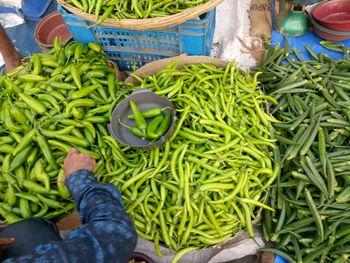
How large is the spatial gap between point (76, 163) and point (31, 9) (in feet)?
12.4

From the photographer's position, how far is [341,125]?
7.86ft

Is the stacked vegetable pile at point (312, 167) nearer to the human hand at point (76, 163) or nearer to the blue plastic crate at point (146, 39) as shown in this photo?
the blue plastic crate at point (146, 39)

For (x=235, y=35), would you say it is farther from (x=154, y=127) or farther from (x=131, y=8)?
(x=154, y=127)

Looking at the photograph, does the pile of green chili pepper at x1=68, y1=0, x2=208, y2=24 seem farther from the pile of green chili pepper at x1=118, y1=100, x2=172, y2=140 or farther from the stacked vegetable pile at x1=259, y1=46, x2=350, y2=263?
the stacked vegetable pile at x1=259, y1=46, x2=350, y2=263

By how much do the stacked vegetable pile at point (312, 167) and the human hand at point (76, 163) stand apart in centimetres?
153

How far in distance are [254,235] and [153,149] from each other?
1.15m

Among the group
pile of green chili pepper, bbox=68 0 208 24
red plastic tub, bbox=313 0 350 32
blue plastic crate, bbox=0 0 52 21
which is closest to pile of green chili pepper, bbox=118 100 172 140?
pile of green chili pepper, bbox=68 0 208 24

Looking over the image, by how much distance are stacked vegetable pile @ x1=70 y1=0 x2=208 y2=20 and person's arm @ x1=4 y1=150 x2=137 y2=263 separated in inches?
60.0

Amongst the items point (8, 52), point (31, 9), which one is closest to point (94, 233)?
point (8, 52)

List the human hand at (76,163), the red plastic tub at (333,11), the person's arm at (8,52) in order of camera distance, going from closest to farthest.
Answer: the human hand at (76,163), the red plastic tub at (333,11), the person's arm at (8,52)

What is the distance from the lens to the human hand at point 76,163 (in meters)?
1.96

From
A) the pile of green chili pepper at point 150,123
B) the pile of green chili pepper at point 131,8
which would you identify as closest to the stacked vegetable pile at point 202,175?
the pile of green chili pepper at point 150,123

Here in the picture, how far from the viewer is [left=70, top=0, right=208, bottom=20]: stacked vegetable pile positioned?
250cm

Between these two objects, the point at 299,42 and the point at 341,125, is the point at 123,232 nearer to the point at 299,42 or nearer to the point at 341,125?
the point at 341,125
